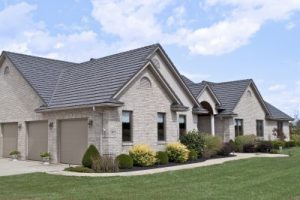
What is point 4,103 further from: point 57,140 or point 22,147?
point 57,140

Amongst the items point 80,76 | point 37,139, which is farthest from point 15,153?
point 80,76

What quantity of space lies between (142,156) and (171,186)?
24.2ft

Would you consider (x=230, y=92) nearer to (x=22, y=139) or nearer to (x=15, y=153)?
(x=22, y=139)

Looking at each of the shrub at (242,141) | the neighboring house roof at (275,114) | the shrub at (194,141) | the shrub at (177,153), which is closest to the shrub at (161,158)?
the shrub at (177,153)

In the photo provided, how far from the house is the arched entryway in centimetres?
12

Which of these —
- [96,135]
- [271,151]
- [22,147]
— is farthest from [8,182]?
[271,151]

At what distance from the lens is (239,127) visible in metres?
37.2

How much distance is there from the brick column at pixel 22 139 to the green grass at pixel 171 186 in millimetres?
9590

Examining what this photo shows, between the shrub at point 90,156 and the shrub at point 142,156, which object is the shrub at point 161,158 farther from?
the shrub at point 90,156

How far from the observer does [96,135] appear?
2217 centimetres

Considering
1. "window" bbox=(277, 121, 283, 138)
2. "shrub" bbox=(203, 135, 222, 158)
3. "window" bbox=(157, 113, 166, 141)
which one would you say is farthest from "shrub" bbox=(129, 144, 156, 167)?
"window" bbox=(277, 121, 283, 138)

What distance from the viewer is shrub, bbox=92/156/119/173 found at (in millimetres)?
19562

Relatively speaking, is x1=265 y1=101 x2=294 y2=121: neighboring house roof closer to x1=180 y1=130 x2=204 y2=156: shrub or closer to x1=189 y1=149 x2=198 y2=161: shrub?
A: x1=180 y1=130 x2=204 y2=156: shrub

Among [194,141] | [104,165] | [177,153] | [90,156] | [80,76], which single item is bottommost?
[104,165]
